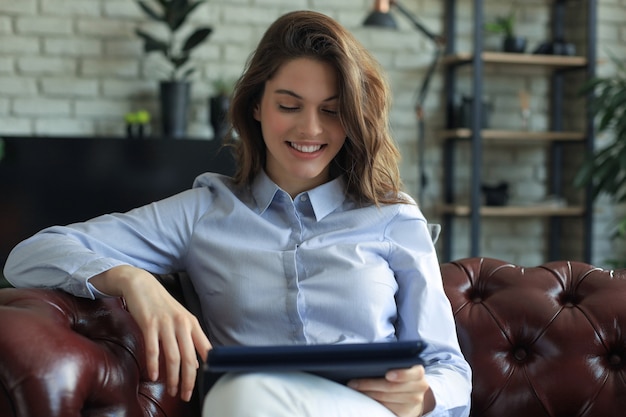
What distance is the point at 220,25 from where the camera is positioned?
458cm

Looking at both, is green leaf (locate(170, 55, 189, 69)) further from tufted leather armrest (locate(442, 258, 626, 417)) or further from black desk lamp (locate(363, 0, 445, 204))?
tufted leather armrest (locate(442, 258, 626, 417))

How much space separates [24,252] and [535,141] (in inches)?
156

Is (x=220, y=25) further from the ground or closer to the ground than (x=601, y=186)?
further from the ground

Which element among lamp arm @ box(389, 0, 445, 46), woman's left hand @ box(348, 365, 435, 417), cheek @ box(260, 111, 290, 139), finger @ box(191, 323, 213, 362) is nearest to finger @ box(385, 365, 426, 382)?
woman's left hand @ box(348, 365, 435, 417)

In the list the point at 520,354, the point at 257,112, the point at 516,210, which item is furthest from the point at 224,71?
the point at 520,354

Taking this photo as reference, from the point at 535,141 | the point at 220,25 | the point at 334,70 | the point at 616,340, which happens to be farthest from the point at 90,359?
the point at 535,141

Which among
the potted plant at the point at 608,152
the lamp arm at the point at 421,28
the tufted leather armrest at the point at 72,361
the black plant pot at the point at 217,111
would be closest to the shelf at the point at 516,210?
the potted plant at the point at 608,152

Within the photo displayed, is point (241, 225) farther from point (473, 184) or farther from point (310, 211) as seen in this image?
point (473, 184)

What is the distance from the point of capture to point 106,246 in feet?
5.15

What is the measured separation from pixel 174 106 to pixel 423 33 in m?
1.35

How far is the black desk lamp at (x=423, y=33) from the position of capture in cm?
422

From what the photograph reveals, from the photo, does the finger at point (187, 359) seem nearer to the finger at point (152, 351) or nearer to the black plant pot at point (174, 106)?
the finger at point (152, 351)

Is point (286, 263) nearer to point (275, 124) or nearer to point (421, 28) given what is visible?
point (275, 124)

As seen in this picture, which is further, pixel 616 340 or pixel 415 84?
pixel 415 84
